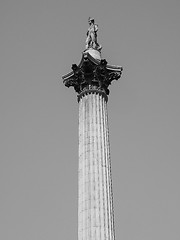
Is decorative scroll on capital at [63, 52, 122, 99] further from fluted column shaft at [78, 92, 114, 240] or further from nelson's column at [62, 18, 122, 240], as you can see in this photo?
fluted column shaft at [78, 92, 114, 240]

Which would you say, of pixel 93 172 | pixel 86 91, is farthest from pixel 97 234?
pixel 86 91

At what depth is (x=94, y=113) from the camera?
2347 cm

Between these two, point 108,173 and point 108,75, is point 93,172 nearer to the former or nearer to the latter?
point 108,173

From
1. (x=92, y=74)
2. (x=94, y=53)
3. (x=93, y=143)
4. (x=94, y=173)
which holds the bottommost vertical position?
(x=94, y=173)

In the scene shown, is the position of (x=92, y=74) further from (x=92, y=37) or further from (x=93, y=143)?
(x=93, y=143)

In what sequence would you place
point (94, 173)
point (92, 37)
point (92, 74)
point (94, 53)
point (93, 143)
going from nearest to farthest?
point (94, 173)
point (93, 143)
point (92, 74)
point (94, 53)
point (92, 37)

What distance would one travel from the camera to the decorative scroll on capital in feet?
81.0

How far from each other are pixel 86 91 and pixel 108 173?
496cm

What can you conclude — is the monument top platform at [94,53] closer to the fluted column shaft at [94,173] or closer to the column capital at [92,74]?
the column capital at [92,74]

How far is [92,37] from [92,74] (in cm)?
354

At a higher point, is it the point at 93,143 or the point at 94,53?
the point at 94,53

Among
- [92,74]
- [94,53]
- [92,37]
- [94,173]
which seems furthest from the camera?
[92,37]

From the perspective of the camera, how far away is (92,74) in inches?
984

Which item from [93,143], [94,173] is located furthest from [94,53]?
[94,173]
